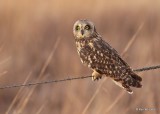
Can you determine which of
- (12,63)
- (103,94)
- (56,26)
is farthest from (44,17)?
(103,94)

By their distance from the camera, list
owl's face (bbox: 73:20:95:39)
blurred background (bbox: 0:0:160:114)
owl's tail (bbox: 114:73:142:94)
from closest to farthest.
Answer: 1. owl's tail (bbox: 114:73:142:94)
2. owl's face (bbox: 73:20:95:39)
3. blurred background (bbox: 0:0:160:114)

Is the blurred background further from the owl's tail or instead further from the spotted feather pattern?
the owl's tail

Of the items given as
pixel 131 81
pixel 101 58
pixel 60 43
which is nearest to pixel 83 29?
pixel 101 58

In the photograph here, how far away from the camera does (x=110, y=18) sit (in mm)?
10180

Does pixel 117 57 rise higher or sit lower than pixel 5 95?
higher

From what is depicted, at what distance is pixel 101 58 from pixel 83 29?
0.22m

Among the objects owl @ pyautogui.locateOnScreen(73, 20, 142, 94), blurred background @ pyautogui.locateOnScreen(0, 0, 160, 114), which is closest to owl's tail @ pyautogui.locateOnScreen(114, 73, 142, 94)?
owl @ pyautogui.locateOnScreen(73, 20, 142, 94)

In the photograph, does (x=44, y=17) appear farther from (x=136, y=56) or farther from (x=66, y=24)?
(x=136, y=56)

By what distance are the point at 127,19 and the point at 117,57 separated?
17.9ft

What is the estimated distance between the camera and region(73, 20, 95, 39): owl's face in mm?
5254

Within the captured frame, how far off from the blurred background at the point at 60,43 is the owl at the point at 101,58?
60.7 inches

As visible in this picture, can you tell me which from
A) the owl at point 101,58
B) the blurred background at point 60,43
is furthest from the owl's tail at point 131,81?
the blurred background at point 60,43

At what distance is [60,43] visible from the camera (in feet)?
32.0

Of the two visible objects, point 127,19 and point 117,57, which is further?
point 127,19
